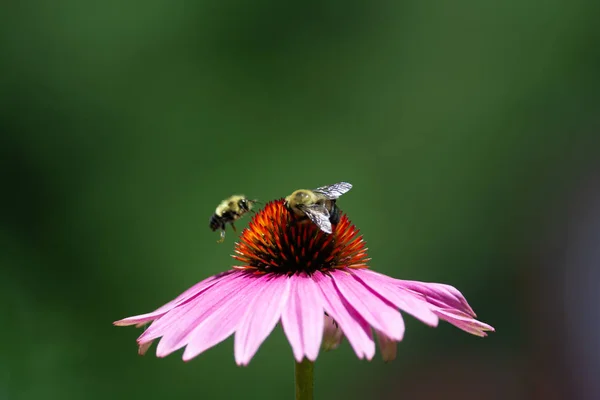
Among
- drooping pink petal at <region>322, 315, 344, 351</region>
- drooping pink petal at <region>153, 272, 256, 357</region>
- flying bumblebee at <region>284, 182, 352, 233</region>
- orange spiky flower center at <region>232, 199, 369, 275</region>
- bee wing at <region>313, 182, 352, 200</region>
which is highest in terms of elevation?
bee wing at <region>313, 182, 352, 200</region>

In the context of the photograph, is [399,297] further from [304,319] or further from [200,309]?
[200,309]

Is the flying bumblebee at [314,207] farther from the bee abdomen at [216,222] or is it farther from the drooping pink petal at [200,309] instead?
the bee abdomen at [216,222]

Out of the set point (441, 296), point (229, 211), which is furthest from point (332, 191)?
point (441, 296)

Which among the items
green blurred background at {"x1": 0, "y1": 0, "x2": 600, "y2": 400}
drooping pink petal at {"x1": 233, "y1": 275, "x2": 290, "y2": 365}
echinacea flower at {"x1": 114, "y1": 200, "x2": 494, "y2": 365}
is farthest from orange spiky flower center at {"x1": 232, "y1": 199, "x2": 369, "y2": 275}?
green blurred background at {"x1": 0, "y1": 0, "x2": 600, "y2": 400}

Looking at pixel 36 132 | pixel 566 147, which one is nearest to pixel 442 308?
pixel 566 147

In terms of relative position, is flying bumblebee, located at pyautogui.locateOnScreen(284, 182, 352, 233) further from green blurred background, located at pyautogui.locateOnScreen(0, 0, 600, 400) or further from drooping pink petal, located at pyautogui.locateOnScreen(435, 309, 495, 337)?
green blurred background, located at pyautogui.locateOnScreen(0, 0, 600, 400)

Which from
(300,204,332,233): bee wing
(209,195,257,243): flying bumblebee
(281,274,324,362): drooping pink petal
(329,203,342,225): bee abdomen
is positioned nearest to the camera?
(281,274,324,362): drooping pink petal
